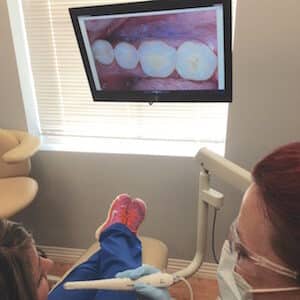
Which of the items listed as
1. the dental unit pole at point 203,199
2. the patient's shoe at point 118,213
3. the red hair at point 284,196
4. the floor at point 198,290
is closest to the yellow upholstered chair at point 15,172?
the patient's shoe at point 118,213

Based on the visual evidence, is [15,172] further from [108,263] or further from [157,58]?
[157,58]

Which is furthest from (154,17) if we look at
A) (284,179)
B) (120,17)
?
(284,179)

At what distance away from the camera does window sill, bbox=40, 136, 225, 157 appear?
194cm

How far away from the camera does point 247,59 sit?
162cm

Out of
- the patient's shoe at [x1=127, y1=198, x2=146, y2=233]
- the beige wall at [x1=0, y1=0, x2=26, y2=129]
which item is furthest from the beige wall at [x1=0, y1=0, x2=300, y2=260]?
the patient's shoe at [x1=127, y1=198, x2=146, y2=233]

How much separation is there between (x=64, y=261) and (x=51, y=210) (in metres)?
0.34

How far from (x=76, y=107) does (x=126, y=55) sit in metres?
0.74

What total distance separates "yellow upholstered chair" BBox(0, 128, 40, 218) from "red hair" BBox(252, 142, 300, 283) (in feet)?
4.08

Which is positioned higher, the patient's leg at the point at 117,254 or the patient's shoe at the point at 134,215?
the patient's shoe at the point at 134,215

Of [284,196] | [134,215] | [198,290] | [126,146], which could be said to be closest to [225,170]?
[134,215]

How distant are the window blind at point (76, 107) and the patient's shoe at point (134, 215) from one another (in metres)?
0.63

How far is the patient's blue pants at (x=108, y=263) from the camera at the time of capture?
1.28m

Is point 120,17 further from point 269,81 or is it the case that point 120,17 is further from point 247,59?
point 269,81

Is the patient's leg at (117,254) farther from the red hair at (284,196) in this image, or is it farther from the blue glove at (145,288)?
the red hair at (284,196)
